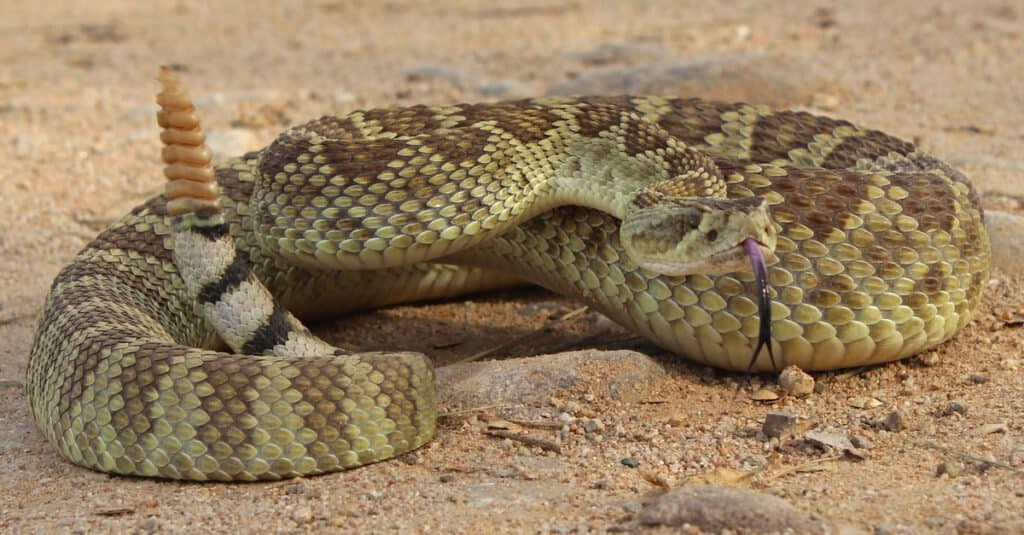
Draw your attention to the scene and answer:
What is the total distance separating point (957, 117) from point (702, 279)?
4666 mm

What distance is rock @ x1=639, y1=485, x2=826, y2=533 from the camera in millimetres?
3531

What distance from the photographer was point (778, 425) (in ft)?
14.6

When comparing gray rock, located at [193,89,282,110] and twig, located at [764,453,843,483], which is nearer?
twig, located at [764,453,843,483]

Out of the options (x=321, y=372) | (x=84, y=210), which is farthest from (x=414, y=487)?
(x=84, y=210)

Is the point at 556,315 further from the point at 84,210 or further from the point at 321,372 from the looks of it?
the point at 84,210

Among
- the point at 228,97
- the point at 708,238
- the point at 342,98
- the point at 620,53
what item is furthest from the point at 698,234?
the point at 620,53

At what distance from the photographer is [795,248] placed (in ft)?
16.0

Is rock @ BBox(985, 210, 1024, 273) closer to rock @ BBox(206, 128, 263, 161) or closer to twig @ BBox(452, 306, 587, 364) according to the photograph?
twig @ BBox(452, 306, 587, 364)

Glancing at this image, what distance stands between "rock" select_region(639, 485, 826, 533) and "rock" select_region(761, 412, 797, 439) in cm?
73

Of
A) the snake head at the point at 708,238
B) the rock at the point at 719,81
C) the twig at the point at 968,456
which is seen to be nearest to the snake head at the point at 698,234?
the snake head at the point at 708,238

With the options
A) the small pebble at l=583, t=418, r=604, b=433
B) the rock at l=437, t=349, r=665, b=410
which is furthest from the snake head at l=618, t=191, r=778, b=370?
the small pebble at l=583, t=418, r=604, b=433

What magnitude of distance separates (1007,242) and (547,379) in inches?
103

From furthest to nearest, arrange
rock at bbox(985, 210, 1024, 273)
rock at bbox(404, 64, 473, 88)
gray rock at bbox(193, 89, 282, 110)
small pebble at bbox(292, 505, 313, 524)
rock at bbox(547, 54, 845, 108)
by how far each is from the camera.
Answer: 1. rock at bbox(404, 64, 473, 88)
2. gray rock at bbox(193, 89, 282, 110)
3. rock at bbox(547, 54, 845, 108)
4. rock at bbox(985, 210, 1024, 273)
5. small pebble at bbox(292, 505, 313, 524)

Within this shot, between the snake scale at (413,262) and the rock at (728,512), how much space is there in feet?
3.65
